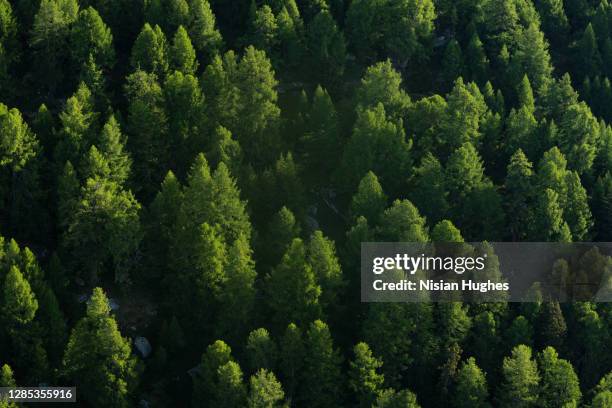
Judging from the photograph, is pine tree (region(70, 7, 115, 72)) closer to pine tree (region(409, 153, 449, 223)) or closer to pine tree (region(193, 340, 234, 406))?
pine tree (region(409, 153, 449, 223))

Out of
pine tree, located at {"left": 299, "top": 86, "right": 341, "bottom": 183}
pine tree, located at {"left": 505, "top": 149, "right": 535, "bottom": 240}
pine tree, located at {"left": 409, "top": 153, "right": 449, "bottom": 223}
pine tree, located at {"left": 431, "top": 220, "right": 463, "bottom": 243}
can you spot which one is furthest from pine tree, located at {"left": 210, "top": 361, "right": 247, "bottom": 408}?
pine tree, located at {"left": 505, "top": 149, "right": 535, "bottom": 240}

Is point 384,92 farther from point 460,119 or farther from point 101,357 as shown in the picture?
point 101,357

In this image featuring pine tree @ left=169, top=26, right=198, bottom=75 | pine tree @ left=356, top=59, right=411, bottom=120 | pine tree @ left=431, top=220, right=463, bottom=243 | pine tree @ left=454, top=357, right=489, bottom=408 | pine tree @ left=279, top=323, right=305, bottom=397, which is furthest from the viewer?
pine tree @ left=356, top=59, right=411, bottom=120

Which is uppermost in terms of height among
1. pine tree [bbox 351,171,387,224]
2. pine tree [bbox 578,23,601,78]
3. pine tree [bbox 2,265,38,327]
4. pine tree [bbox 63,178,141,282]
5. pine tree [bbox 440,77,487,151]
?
pine tree [bbox 578,23,601,78]

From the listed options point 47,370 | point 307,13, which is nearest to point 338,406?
point 47,370

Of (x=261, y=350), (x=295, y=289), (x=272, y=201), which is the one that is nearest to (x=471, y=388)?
(x=295, y=289)

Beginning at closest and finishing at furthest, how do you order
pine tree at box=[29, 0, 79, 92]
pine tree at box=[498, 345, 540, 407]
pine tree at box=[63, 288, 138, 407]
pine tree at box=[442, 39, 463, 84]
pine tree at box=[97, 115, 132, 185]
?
pine tree at box=[63, 288, 138, 407] → pine tree at box=[498, 345, 540, 407] → pine tree at box=[97, 115, 132, 185] → pine tree at box=[29, 0, 79, 92] → pine tree at box=[442, 39, 463, 84]
